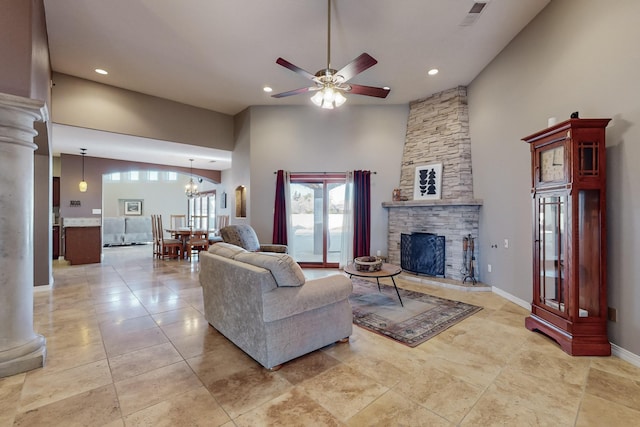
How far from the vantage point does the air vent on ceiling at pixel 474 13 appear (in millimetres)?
3046

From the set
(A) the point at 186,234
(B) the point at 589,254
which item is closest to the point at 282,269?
(B) the point at 589,254

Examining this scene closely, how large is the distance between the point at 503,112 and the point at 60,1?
5.66m

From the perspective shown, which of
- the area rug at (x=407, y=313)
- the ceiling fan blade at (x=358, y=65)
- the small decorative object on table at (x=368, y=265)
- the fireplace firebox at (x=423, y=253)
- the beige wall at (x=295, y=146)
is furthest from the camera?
the beige wall at (x=295, y=146)

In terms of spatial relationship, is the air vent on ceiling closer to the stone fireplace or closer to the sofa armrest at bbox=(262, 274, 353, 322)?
the stone fireplace

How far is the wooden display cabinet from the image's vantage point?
2.46 metres

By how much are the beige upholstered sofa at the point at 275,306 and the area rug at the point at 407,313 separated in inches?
22.6

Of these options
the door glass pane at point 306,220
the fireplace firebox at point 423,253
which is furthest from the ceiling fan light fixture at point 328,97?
the fireplace firebox at point 423,253

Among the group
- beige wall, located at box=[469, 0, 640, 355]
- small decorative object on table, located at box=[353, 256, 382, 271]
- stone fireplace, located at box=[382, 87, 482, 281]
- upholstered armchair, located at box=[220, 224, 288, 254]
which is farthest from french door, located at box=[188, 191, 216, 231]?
beige wall, located at box=[469, 0, 640, 355]

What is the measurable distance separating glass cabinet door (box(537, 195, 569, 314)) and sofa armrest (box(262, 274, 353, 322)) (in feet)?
6.68

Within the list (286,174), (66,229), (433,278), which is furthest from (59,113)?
(433,278)

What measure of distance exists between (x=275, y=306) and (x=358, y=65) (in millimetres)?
2355

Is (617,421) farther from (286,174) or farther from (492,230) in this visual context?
(286,174)

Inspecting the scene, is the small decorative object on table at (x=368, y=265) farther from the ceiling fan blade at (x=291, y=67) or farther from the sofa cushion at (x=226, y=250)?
the ceiling fan blade at (x=291, y=67)

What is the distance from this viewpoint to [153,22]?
133 inches
